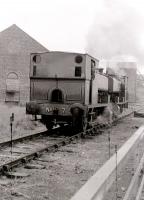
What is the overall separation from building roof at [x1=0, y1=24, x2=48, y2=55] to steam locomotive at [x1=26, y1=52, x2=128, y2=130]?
20935 millimetres

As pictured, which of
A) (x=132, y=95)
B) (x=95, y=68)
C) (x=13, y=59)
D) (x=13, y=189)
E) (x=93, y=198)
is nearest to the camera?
(x=93, y=198)

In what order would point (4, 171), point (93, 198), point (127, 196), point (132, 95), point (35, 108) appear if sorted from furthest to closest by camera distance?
1. point (132, 95)
2. point (35, 108)
3. point (4, 171)
4. point (127, 196)
5. point (93, 198)

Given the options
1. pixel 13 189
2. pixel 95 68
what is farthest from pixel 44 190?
pixel 95 68

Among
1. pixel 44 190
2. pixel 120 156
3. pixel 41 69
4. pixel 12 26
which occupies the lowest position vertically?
pixel 44 190

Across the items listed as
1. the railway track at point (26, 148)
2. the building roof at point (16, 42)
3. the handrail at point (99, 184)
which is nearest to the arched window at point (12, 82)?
the building roof at point (16, 42)

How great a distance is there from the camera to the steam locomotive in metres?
13.9

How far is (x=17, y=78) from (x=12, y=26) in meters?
4.72

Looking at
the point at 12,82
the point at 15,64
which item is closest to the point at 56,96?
the point at 12,82

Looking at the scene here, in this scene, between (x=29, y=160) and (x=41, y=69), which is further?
(x=41, y=69)

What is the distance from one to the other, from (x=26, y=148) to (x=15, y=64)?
81.4ft

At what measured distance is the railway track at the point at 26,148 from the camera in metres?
8.15

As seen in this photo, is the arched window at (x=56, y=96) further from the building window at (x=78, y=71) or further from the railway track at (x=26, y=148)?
the railway track at (x=26, y=148)

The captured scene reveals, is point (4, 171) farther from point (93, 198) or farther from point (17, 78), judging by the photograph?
point (17, 78)

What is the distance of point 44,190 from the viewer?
6.27 m
